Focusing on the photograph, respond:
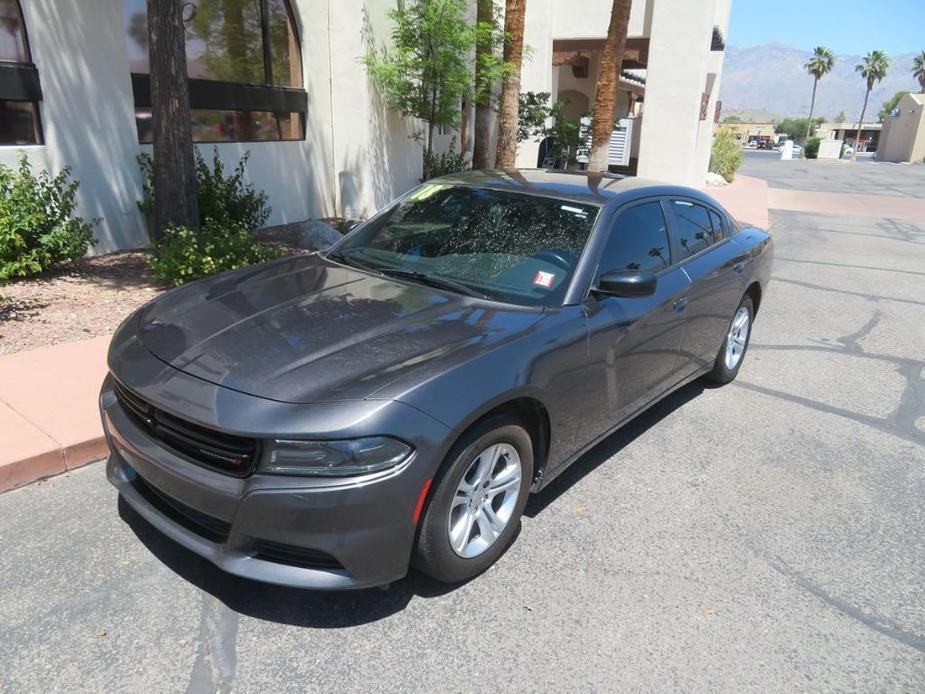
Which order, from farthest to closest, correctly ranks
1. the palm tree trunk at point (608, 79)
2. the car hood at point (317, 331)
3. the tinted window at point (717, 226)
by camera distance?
the palm tree trunk at point (608, 79), the tinted window at point (717, 226), the car hood at point (317, 331)

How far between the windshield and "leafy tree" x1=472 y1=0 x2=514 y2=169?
7.25m

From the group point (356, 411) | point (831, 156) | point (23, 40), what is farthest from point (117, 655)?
point (831, 156)

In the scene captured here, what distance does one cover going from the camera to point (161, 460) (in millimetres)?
2658

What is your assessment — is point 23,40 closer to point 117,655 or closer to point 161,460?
point 161,460

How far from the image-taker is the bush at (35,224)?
6.29 meters

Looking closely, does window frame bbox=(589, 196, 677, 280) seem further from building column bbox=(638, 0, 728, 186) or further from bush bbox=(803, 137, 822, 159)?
bush bbox=(803, 137, 822, 159)

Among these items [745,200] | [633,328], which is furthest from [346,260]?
[745,200]

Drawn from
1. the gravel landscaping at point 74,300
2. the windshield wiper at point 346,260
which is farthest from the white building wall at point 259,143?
the windshield wiper at point 346,260

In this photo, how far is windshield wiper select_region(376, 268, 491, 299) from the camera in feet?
11.2

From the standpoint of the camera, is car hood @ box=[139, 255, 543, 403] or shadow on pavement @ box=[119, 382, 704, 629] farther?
shadow on pavement @ box=[119, 382, 704, 629]

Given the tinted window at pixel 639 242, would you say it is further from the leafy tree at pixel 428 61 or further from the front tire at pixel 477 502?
the leafy tree at pixel 428 61

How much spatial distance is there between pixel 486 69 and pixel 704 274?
25.4ft

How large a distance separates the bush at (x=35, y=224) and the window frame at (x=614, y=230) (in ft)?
17.8

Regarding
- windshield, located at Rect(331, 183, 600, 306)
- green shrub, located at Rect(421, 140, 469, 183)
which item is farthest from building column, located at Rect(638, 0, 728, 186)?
windshield, located at Rect(331, 183, 600, 306)
